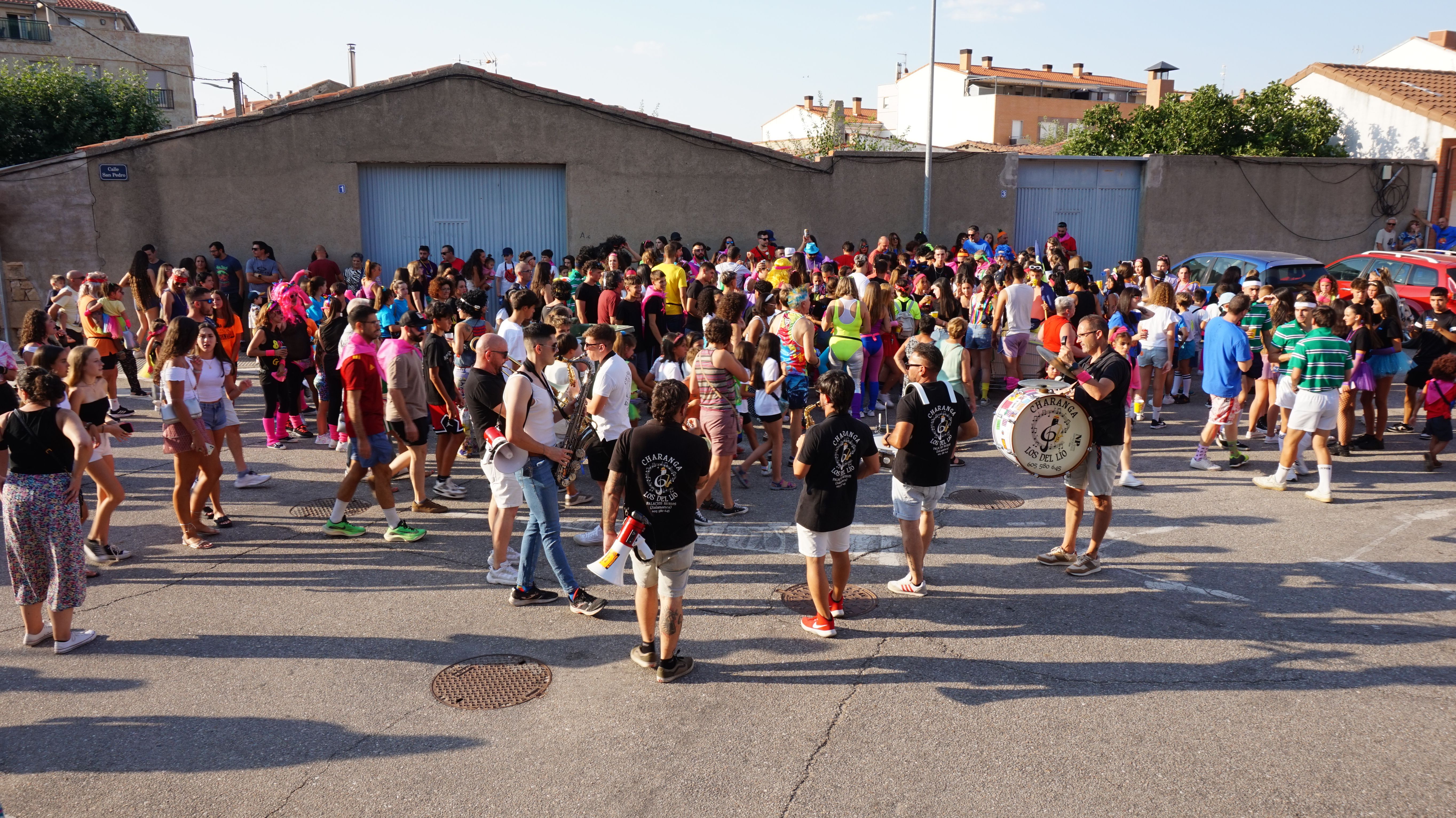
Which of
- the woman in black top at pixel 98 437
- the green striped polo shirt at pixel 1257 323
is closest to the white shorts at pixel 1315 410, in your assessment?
the green striped polo shirt at pixel 1257 323

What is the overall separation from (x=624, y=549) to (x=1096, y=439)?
140 inches

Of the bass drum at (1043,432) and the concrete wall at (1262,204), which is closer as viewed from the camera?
the bass drum at (1043,432)

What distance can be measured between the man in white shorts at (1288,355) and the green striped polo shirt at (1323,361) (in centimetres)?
21

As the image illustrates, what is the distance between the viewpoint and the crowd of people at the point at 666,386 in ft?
18.3

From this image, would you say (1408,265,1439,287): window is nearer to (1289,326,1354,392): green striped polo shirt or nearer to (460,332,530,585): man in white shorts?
(1289,326,1354,392): green striped polo shirt

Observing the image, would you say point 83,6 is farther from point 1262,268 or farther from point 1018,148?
point 1262,268

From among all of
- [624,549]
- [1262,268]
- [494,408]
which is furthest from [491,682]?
[1262,268]

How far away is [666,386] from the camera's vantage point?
17.0 feet

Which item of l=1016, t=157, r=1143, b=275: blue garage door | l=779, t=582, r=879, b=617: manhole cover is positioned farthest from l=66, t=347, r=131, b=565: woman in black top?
l=1016, t=157, r=1143, b=275: blue garage door

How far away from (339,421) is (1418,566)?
9.89 meters

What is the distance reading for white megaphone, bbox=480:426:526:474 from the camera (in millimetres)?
6043

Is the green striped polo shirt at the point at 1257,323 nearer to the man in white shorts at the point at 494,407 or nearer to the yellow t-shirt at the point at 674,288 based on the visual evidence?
the yellow t-shirt at the point at 674,288

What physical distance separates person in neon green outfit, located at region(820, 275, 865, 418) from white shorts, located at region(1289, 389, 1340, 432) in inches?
162

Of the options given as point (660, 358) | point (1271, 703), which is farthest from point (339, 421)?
point (1271, 703)
